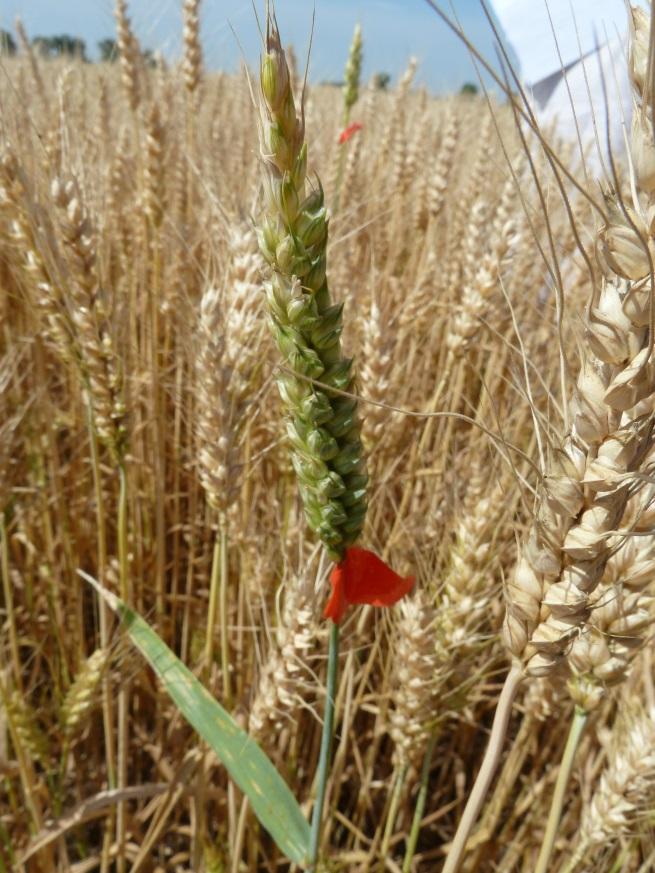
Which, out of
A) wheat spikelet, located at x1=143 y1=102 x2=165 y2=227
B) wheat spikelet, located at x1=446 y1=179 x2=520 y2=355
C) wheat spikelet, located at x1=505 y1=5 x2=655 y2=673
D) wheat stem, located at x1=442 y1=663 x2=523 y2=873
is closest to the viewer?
wheat spikelet, located at x1=505 y1=5 x2=655 y2=673

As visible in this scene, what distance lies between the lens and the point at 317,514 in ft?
2.08

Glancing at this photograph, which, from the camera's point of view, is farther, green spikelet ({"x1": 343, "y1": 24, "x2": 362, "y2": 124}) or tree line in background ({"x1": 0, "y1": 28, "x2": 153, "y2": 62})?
green spikelet ({"x1": 343, "y1": 24, "x2": 362, "y2": 124})

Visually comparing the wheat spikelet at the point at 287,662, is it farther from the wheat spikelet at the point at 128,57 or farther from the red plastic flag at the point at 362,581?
the wheat spikelet at the point at 128,57

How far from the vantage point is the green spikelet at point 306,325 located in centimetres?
49

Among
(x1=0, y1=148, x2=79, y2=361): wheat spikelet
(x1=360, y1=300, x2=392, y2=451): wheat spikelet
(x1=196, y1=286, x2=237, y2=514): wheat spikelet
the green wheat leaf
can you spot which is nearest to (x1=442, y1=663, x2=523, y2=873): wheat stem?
the green wheat leaf

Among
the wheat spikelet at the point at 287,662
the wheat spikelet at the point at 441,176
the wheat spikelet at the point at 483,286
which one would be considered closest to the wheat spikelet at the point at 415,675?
the wheat spikelet at the point at 287,662

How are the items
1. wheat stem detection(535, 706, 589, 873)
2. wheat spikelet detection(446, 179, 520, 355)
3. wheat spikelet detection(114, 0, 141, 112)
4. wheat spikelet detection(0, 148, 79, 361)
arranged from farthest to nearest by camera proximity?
wheat spikelet detection(114, 0, 141, 112), wheat spikelet detection(446, 179, 520, 355), wheat spikelet detection(0, 148, 79, 361), wheat stem detection(535, 706, 589, 873)

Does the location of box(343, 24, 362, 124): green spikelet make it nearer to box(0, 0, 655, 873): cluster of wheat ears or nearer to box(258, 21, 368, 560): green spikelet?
box(0, 0, 655, 873): cluster of wheat ears

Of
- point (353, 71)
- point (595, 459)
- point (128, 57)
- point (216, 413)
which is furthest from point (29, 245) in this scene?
point (353, 71)

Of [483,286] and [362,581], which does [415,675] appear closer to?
[362,581]

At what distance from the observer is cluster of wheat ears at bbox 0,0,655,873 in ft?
1.72

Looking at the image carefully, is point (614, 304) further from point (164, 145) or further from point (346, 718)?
point (164, 145)

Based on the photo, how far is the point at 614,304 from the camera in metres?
0.49

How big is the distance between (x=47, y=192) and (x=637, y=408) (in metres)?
1.16
